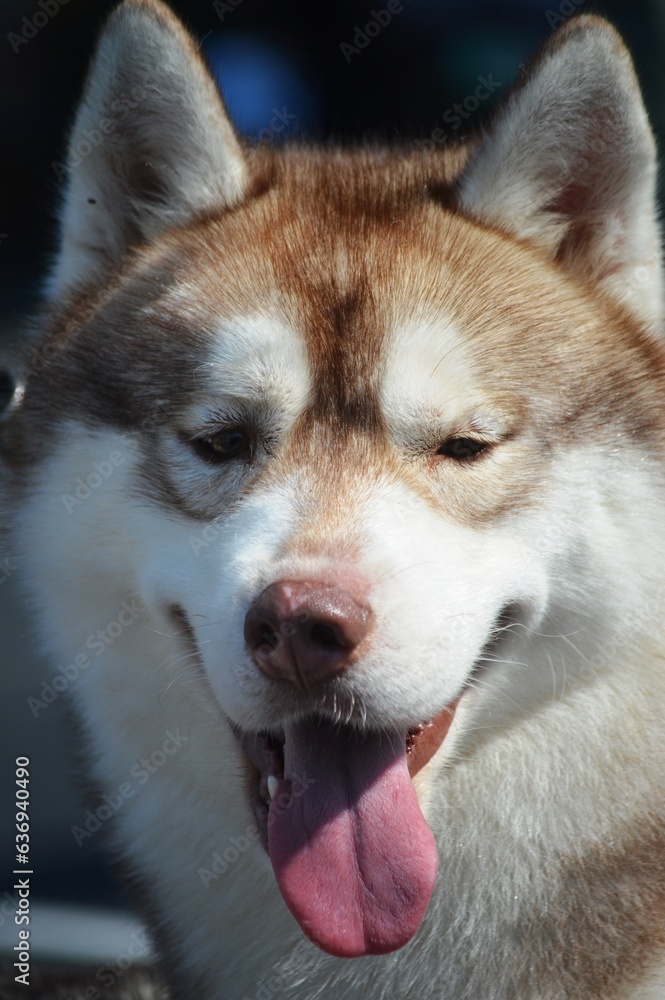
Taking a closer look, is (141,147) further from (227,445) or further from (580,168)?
(580,168)

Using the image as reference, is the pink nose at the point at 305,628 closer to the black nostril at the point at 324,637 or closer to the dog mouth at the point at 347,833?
the black nostril at the point at 324,637

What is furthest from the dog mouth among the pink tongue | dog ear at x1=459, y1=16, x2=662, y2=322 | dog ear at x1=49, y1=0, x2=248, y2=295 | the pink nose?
dog ear at x1=49, y1=0, x2=248, y2=295

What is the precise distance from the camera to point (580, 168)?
2316 mm

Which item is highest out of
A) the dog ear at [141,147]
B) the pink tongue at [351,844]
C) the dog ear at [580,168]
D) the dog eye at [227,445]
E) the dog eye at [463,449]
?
the dog ear at [580,168]

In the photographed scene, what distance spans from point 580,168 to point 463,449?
72 centimetres

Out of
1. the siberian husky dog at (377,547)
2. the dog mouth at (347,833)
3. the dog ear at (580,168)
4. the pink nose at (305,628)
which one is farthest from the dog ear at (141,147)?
the dog mouth at (347,833)

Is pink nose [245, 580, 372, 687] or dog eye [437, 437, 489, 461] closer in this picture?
pink nose [245, 580, 372, 687]

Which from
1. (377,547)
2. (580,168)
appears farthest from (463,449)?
(580,168)

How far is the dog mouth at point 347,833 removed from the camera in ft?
6.19

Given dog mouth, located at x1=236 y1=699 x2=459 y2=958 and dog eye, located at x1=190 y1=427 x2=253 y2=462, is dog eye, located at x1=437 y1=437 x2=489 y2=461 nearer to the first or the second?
dog eye, located at x1=190 y1=427 x2=253 y2=462

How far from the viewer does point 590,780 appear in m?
2.14

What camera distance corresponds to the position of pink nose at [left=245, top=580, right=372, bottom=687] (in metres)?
1.74

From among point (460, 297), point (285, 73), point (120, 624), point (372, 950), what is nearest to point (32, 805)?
point (120, 624)

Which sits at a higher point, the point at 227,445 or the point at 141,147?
the point at 141,147
